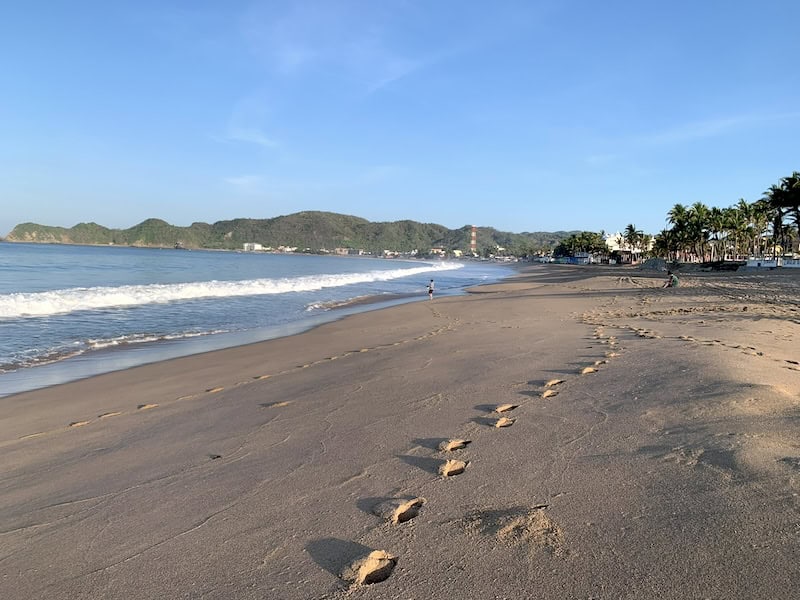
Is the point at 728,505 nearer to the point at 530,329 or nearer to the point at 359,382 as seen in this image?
the point at 359,382

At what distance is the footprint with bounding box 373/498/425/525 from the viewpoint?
323cm

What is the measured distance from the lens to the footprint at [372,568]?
8.63ft

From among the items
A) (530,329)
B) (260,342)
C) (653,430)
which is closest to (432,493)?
(653,430)

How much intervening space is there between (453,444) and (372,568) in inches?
73.8

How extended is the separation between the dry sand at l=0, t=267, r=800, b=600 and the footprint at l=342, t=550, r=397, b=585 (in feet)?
0.04

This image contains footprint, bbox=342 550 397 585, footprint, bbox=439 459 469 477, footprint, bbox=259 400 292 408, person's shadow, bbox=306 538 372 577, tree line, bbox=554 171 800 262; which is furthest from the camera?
tree line, bbox=554 171 800 262

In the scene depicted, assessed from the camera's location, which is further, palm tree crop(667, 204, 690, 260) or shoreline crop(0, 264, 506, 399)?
palm tree crop(667, 204, 690, 260)

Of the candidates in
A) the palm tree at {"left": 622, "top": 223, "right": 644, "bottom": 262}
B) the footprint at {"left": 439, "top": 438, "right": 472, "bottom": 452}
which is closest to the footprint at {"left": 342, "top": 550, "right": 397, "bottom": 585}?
the footprint at {"left": 439, "top": 438, "right": 472, "bottom": 452}

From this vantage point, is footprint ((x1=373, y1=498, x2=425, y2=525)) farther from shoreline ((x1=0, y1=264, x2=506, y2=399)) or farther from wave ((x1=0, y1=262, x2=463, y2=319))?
wave ((x1=0, y1=262, x2=463, y2=319))

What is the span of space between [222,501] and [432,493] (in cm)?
152

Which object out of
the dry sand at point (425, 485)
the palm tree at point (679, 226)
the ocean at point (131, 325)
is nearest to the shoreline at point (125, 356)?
the ocean at point (131, 325)

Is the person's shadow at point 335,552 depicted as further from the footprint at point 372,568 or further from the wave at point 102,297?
the wave at point 102,297

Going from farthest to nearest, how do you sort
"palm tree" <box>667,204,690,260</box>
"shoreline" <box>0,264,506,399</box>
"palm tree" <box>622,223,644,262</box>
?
"palm tree" <box>622,223,644,262</box>
"palm tree" <box>667,204,690,260</box>
"shoreline" <box>0,264,506,399</box>

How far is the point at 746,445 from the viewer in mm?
3875
